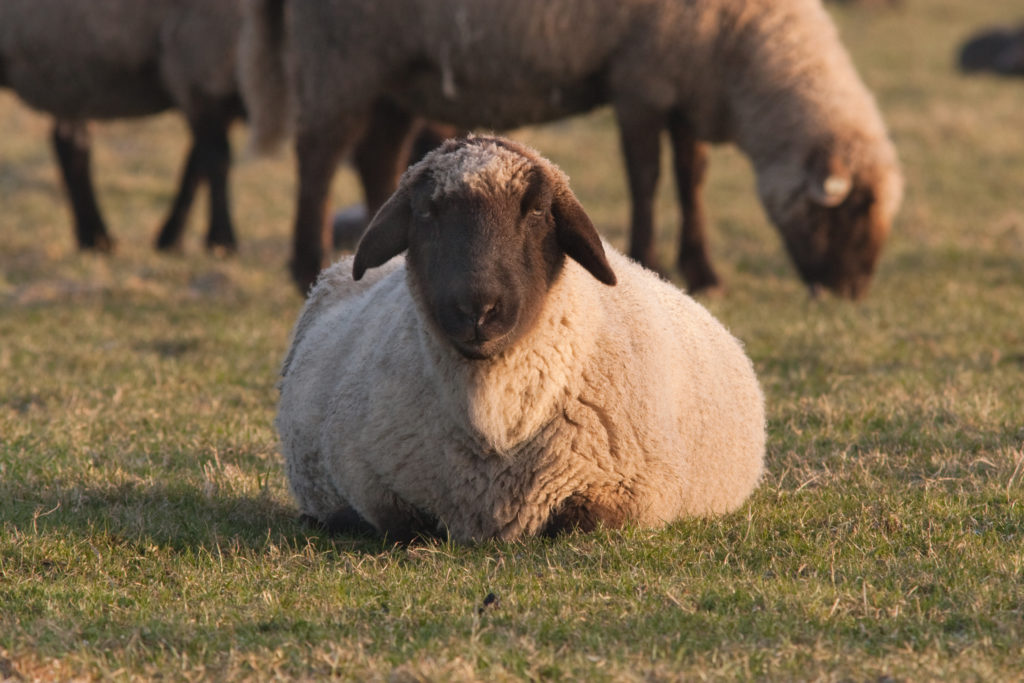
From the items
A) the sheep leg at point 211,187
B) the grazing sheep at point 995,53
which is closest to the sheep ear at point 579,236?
the sheep leg at point 211,187

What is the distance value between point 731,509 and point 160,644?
2.21 metres

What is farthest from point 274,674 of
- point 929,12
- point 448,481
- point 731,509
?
point 929,12

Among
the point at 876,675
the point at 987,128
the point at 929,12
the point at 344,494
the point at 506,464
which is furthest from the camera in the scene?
the point at 929,12

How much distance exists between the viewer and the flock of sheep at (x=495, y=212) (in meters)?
4.60

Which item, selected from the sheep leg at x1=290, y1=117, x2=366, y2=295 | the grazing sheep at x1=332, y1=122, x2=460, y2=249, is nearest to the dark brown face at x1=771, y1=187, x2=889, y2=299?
the grazing sheep at x1=332, y1=122, x2=460, y2=249

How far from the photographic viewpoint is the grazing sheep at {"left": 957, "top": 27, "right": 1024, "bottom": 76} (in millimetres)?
23953

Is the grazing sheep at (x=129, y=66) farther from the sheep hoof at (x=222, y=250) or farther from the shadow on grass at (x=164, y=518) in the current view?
the shadow on grass at (x=164, y=518)

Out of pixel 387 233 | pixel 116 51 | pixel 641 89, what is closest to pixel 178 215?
pixel 116 51

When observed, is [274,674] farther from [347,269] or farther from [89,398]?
[89,398]

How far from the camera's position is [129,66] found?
11906mm

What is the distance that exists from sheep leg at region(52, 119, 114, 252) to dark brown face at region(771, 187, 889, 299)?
618 centimetres

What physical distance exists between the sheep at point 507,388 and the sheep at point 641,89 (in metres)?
4.52

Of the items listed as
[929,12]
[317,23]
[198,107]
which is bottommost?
[929,12]

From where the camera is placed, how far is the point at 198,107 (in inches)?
470
